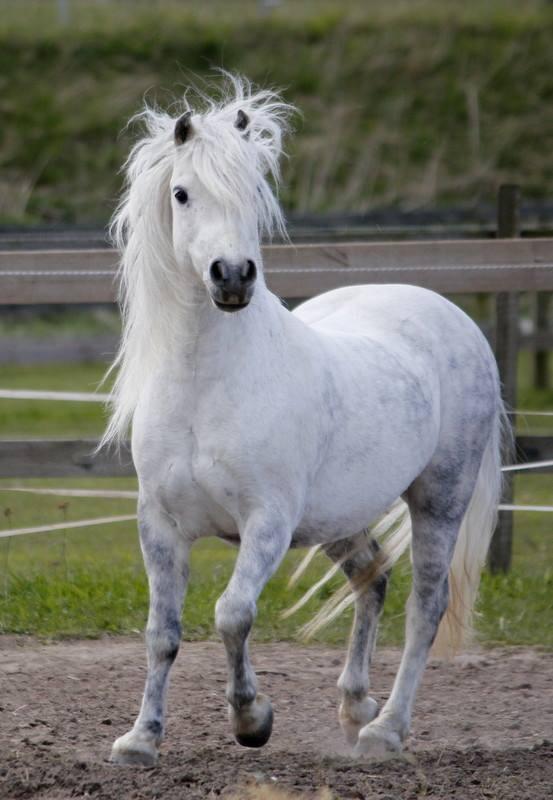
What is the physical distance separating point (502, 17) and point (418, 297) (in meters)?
19.7

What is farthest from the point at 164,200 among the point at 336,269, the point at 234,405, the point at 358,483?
the point at 336,269

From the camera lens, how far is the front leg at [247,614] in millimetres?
3494

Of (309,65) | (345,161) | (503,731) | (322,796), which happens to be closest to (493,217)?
(345,161)

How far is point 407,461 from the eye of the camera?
4145mm

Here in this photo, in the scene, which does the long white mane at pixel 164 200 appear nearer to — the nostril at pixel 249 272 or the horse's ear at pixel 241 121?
the horse's ear at pixel 241 121

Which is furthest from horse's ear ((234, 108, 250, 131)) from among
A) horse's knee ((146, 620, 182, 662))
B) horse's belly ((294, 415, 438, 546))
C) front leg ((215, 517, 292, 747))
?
horse's knee ((146, 620, 182, 662))

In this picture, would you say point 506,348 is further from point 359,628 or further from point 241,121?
point 241,121

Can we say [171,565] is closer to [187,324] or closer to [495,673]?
[187,324]

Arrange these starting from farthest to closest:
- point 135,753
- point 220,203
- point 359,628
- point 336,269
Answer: point 336,269, point 359,628, point 135,753, point 220,203

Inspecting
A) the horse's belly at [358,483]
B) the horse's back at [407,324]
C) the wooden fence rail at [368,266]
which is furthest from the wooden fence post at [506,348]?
the horse's belly at [358,483]

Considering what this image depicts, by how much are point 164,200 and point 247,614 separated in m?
1.20

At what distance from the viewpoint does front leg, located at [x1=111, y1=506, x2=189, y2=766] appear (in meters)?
3.68

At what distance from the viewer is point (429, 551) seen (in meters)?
4.45

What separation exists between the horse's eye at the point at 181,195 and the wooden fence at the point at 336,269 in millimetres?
1982
